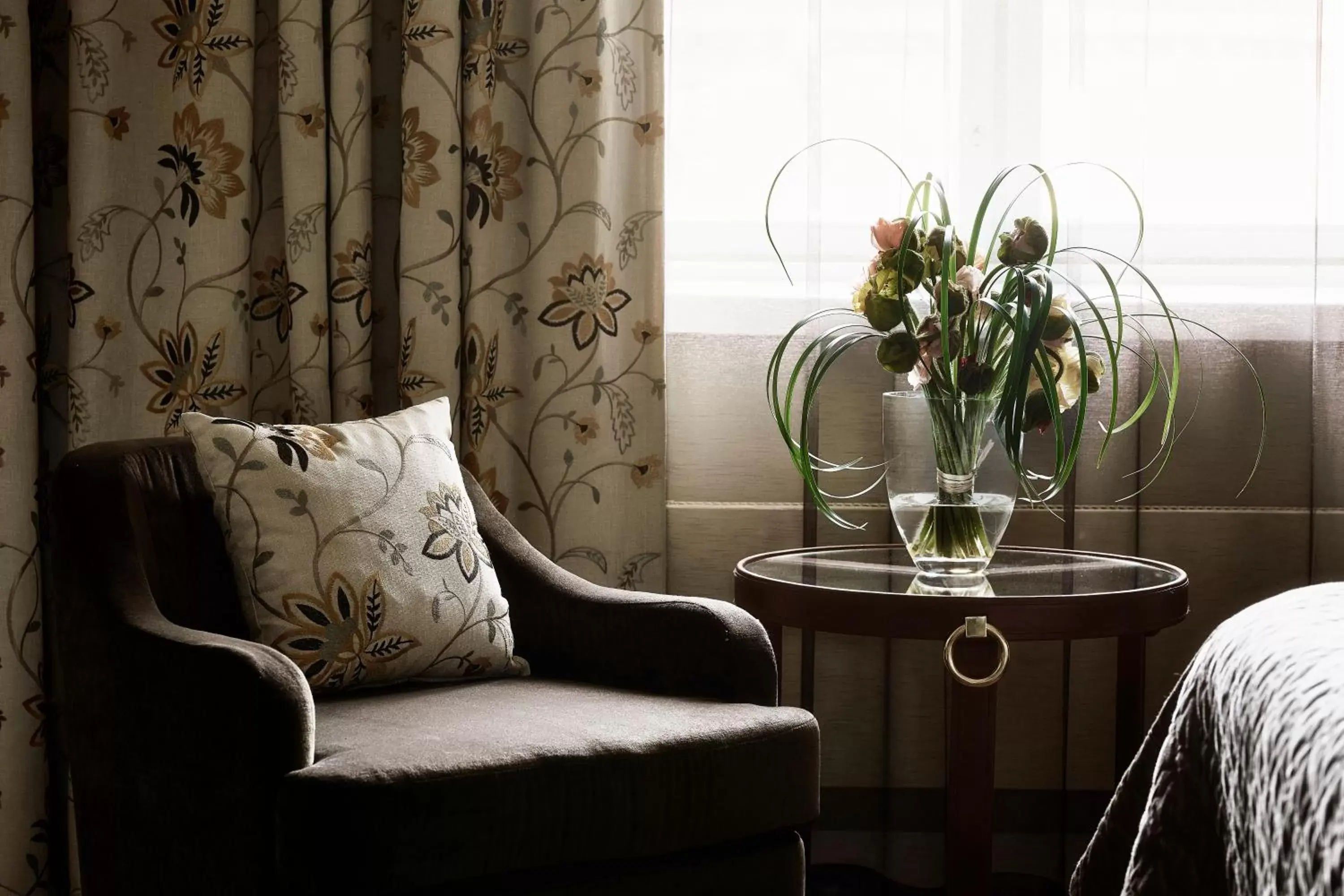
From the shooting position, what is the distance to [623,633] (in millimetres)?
1646

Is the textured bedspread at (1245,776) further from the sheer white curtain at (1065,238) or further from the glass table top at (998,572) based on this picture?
the sheer white curtain at (1065,238)

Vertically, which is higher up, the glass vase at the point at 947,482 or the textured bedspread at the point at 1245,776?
the glass vase at the point at 947,482

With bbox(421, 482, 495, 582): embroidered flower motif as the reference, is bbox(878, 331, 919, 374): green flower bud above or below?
above

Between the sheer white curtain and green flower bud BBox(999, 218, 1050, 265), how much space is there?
20.9 inches

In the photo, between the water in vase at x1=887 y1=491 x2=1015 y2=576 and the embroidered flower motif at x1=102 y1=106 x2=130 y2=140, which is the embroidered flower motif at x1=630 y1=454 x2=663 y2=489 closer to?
the water in vase at x1=887 y1=491 x2=1015 y2=576

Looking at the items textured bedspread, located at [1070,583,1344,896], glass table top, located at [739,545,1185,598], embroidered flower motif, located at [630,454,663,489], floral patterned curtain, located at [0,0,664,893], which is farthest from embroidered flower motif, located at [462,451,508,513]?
textured bedspread, located at [1070,583,1344,896]

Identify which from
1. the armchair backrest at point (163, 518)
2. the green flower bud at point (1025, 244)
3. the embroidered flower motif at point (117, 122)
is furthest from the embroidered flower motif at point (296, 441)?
the green flower bud at point (1025, 244)

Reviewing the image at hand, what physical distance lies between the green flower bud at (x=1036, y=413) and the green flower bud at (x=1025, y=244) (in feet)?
0.60

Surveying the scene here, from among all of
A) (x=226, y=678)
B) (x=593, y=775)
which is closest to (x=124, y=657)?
(x=226, y=678)

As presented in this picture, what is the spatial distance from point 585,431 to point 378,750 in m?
0.90

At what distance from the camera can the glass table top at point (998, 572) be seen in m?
1.63

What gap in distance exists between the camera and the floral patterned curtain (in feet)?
6.59

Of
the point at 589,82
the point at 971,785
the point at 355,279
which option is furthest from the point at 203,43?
the point at 971,785

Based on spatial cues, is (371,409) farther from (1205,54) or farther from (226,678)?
(1205,54)
